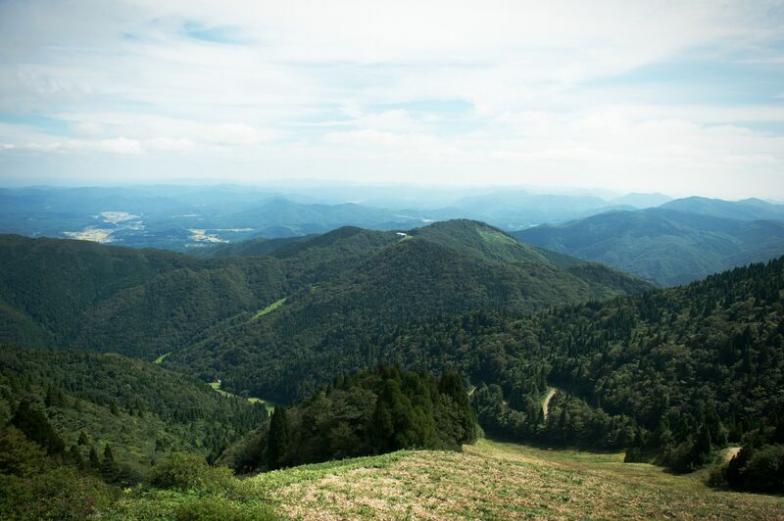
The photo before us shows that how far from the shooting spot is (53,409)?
112500 mm

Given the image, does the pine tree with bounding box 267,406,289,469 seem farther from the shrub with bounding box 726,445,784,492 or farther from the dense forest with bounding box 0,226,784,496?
the shrub with bounding box 726,445,784,492

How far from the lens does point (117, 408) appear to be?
13538 cm

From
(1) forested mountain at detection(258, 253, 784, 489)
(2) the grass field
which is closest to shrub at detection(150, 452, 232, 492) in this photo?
(2) the grass field

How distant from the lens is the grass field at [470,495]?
28.8 meters

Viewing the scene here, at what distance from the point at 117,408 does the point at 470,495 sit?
135885 millimetres

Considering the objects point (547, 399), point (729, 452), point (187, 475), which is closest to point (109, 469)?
point (187, 475)

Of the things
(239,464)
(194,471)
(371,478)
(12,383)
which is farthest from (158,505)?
(12,383)

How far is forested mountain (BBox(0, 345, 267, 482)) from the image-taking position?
329 ft

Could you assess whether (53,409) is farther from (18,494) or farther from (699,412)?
(699,412)

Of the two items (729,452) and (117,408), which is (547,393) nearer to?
(729,452)

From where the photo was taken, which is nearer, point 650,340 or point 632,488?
point 632,488

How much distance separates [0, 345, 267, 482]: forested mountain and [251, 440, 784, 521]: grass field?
4697 centimetres

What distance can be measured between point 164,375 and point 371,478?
191957 mm

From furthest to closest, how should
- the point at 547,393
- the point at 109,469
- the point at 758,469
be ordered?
the point at 547,393
the point at 109,469
the point at 758,469
